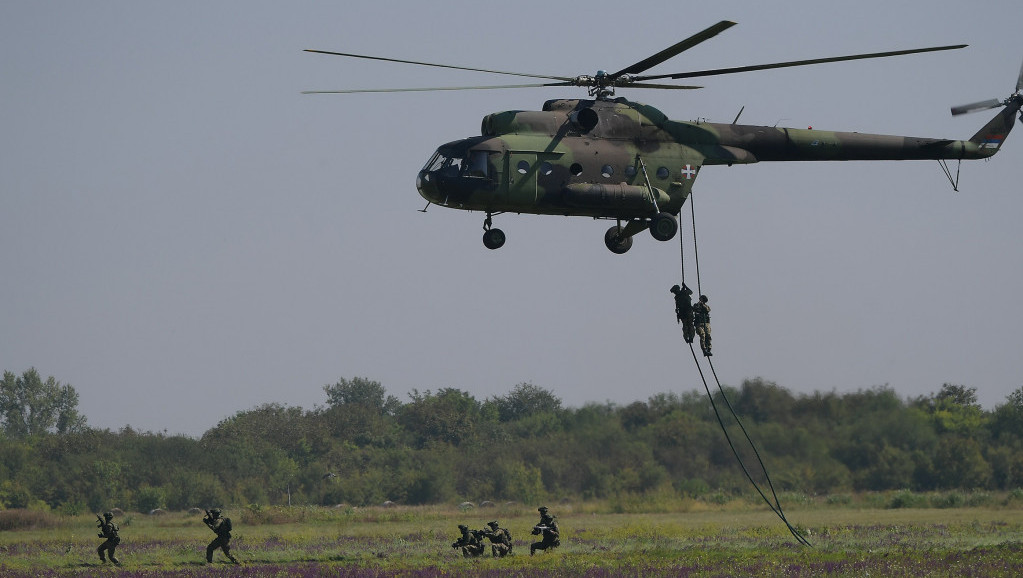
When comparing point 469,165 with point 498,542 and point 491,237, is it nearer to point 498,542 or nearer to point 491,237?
point 491,237

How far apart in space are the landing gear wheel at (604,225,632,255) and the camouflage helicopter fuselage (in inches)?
1.3

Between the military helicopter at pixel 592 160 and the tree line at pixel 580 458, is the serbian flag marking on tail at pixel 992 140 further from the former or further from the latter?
the tree line at pixel 580 458

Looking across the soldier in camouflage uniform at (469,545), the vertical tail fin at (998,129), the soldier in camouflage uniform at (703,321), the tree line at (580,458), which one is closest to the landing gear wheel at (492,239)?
the soldier in camouflage uniform at (703,321)

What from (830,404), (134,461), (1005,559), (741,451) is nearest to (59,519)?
(134,461)

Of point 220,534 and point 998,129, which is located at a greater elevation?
point 998,129

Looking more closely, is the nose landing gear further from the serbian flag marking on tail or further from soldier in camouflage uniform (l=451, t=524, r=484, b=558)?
the serbian flag marking on tail

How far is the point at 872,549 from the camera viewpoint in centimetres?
3225

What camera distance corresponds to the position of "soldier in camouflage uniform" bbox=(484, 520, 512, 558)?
31672 mm

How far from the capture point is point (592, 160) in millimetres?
28203

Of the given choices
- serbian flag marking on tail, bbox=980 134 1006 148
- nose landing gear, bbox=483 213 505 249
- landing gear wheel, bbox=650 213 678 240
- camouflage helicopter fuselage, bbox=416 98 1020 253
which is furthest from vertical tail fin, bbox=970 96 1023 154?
→ nose landing gear, bbox=483 213 505 249

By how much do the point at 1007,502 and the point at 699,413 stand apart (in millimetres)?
13449

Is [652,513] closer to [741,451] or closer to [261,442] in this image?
[741,451]

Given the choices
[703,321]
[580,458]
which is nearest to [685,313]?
[703,321]

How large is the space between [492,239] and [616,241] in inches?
133
